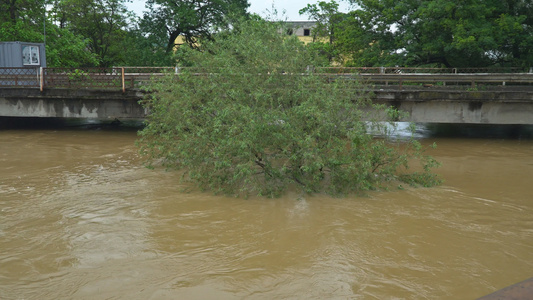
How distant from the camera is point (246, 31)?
40.0 ft

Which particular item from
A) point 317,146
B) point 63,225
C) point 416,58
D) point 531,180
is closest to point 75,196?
point 63,225

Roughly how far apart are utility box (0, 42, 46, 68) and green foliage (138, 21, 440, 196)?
50.3ft

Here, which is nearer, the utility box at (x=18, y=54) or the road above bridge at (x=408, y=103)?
the road above bridge at (x=408, y=103)

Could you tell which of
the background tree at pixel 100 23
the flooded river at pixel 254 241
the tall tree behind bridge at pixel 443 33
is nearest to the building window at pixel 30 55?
the background tree at pixel 100 23

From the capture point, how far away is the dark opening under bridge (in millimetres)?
17812

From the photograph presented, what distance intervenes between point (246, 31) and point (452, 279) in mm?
8602

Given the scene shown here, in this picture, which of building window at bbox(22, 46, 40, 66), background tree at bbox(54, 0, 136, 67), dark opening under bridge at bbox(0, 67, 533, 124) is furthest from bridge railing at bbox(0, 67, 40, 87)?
background tree at bbox(54, 0, 136, 67)

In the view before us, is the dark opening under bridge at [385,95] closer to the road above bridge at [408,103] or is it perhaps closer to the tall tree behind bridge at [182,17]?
the road above bridge at [408,103]

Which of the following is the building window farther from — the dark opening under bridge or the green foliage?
the green foliage

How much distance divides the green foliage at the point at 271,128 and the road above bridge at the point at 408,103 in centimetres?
670

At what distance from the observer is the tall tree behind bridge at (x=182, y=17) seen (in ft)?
106

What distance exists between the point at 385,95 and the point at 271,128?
1016 centimetres

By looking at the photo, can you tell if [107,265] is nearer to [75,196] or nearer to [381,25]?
[75,196]

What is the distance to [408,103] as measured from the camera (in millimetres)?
18875
